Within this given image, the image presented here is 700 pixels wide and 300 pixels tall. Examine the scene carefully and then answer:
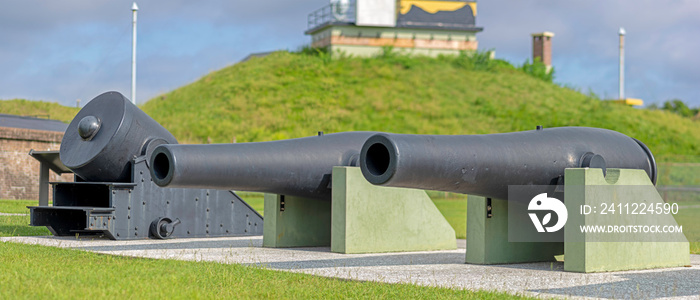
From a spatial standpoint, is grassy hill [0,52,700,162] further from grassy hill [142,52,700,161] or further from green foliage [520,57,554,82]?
green foliage [520,57,554,82]

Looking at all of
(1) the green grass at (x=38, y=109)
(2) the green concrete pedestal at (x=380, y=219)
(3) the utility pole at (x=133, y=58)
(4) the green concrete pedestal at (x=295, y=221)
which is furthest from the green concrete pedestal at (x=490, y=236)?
(1) the green grass at (x=38, y=109)

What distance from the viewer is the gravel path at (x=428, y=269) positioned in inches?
297

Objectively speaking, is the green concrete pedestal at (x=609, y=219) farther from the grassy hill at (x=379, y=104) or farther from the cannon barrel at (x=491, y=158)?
the grassy hill at (x=379, y=104)

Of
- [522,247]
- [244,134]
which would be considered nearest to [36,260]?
[522,247]

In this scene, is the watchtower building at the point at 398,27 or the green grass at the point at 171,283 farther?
the watchtower building at the point at 398,27

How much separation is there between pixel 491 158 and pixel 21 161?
1961 cm

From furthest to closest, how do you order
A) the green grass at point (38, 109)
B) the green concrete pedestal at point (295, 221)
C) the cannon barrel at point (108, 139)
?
the green grass at point (38, 109), the cannon barrel at point (108, 139), the green concrete pedestal at point (295, 221)

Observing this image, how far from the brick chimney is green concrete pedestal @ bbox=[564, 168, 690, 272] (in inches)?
2100

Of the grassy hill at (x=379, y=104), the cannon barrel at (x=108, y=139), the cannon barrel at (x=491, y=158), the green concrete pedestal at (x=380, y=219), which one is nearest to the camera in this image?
the cannon barrel at (x=491, y=158)

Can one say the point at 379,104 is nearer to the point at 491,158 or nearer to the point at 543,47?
the point at 543,47

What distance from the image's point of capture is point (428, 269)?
9.15 meters

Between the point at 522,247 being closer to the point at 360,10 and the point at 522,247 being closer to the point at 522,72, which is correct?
the point at 360,10

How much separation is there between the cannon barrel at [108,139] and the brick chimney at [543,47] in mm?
51773

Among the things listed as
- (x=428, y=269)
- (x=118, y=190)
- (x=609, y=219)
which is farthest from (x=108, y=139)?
(x=609, y=219)
